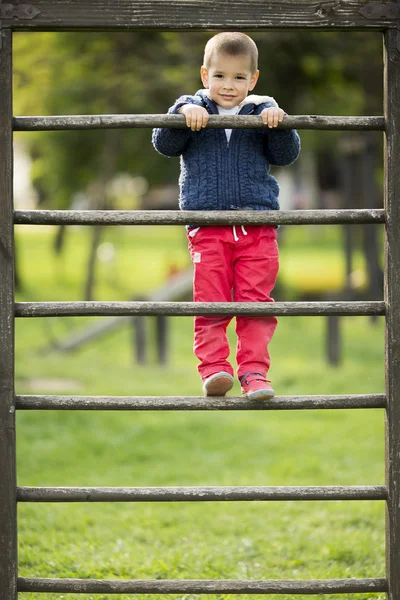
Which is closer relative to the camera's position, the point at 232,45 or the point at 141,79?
the point at 232,45

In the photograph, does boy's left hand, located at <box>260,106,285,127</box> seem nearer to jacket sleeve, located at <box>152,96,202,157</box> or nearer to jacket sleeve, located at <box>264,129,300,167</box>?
jacket sleeve, located at <box>264,129,300,167</box>

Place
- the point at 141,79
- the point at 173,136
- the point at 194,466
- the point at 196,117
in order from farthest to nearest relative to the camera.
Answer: the point at 141,79, the point at 194,466, the point at 173,136, the point at 196,117

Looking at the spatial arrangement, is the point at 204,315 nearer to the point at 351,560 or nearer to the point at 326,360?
the point at 351,560

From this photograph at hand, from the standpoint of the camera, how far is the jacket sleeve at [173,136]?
3299 mm

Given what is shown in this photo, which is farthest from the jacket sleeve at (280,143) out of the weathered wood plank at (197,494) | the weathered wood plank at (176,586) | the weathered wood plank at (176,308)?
the weathered wood plank at (176,586)

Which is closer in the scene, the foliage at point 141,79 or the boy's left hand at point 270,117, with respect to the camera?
the boy's left hand at point 270,117

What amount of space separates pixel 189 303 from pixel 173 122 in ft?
2.04

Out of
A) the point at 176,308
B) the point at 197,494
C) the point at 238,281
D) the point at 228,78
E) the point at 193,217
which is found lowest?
the point at 197,494

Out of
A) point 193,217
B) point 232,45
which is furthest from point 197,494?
point 232,45

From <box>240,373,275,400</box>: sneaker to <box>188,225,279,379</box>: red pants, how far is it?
39 millimetres

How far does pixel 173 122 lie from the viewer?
3.11 meters

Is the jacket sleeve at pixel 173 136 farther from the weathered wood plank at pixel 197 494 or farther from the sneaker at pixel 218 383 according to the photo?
the weathered wood plank at pixel 197 494

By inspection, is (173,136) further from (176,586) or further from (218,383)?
(176,586)

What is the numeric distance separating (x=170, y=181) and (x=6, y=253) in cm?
1557
